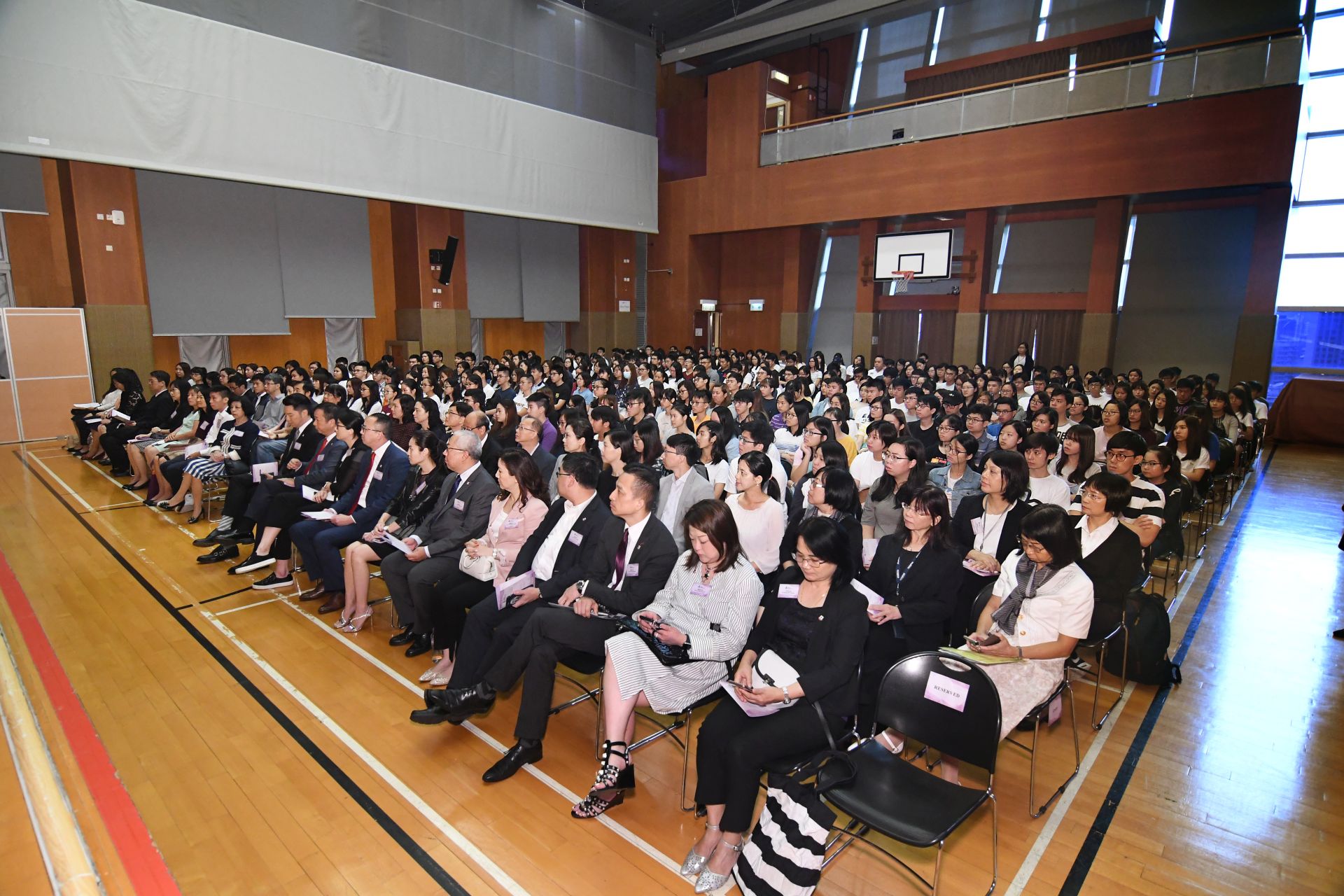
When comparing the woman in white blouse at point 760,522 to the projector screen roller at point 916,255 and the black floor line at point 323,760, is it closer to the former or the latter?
the black floor line at point 323,760

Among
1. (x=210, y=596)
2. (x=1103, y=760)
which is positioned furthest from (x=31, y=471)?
(x=1103, y=760)

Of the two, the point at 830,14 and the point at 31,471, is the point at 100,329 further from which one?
the point at 830,14

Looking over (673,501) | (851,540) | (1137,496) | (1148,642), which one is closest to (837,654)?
(851,540)

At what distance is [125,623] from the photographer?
4.89 m

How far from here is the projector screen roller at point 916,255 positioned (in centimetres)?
1483

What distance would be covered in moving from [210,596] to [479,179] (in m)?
11.8

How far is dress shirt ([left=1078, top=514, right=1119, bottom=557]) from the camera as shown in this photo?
3.67 metres

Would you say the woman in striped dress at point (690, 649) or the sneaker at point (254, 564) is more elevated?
the woman in striped dress at point (690, 649)

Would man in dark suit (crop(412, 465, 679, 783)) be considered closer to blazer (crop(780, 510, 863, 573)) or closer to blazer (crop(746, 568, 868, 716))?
blazer (crop(780, 510, 863, 573))

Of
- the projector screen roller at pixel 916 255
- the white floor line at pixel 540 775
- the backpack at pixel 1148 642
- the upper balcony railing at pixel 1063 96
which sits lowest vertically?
the white floor line at pixel 540 775

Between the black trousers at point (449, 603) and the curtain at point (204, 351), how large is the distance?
38.0 feet

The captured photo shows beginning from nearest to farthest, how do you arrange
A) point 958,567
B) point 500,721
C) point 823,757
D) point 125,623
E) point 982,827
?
point 823,757, point 982,827, point 958,567, point 500,721, point 125,623

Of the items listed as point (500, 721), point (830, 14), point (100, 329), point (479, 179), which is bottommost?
point (500, 721)

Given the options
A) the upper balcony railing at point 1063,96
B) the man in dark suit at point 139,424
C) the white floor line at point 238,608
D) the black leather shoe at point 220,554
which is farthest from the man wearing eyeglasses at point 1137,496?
the upper balcony railing at point 1063,96
